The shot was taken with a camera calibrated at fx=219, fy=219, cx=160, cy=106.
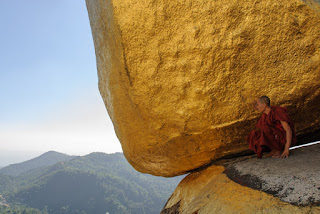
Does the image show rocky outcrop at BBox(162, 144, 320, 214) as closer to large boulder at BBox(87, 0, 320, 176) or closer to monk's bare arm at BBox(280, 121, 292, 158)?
monk's bare arm at BBox(280, 121, 292, 158)

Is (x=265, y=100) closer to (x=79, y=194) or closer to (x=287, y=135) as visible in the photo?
(x=287, y=135)

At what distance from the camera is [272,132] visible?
303 cm

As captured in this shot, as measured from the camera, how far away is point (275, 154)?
3.08 m

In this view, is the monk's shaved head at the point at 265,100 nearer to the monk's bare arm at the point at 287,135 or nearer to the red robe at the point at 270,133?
the red robe at the point at 270,133

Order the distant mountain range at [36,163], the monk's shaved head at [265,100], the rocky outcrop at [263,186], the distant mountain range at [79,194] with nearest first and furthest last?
the rocky outcrop at [263,186] → the monk's shaved head at [265,100] → the distant mountain range at [79,194] → the distant mountain range at [36,163]

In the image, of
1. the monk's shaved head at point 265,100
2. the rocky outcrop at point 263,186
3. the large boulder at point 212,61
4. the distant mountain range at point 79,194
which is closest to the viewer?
the rocky outcrop at point 263,186

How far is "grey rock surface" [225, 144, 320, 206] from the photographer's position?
197 cm

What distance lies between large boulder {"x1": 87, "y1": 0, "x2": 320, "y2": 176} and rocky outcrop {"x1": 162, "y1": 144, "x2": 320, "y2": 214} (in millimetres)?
492

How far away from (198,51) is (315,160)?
1.95 metres

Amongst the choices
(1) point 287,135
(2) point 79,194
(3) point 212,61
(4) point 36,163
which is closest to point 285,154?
Answer: (1) point 287,135

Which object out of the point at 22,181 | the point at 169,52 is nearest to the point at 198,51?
the point at 169,52

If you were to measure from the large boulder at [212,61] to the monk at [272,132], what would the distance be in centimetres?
13

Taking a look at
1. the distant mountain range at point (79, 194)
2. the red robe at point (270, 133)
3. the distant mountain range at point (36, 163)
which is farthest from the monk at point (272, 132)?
the distant mountain range at point (36, 163)

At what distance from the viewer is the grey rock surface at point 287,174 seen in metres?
1.97
